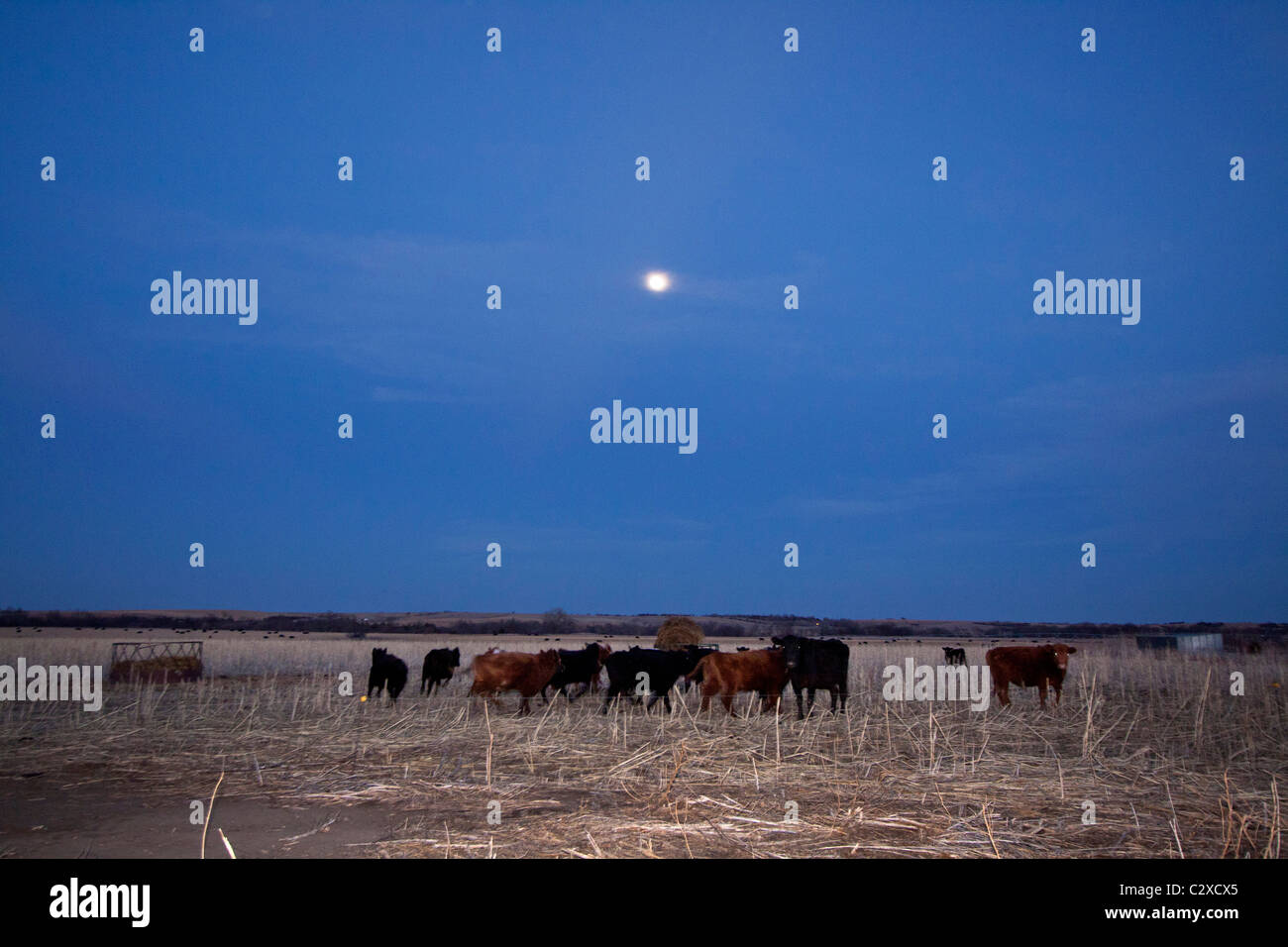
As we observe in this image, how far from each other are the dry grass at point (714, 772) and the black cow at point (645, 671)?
0.64m

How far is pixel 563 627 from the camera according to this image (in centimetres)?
9781

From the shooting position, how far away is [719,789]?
7469 millimetres

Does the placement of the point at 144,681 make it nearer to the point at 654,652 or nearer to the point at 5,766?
the point at 5,766

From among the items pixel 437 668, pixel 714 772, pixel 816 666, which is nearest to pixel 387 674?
pixel 437 668

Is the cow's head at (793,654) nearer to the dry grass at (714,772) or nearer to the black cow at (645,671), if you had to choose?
the dry grass at (714,772)

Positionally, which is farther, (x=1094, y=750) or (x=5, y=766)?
(x=1094, y=750)

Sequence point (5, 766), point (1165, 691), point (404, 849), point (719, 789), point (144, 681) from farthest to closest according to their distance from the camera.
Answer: point (144, 681) < point (1165, 691) < point (5, 766) < point (719, 789) < point (404, 849)

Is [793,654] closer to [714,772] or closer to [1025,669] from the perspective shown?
[1025,669]

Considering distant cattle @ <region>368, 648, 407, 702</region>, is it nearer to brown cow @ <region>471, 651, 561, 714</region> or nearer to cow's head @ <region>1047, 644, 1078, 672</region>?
brown cow @ <region>471, 651, 561, 714</region>

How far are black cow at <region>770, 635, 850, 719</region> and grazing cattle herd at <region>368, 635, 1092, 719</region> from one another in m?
0.02
